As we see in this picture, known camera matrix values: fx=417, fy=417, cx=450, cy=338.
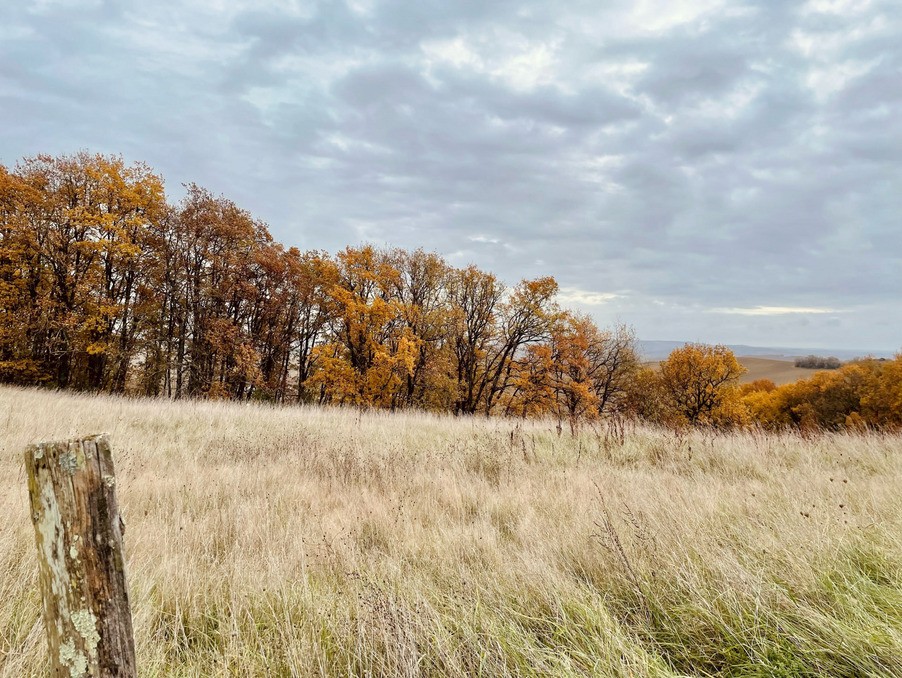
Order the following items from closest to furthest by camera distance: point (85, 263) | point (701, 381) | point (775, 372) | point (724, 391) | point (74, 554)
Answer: point (74, 554) → point (85, 263) → point (724, 391) → point (701, 381) → point (775, 372)

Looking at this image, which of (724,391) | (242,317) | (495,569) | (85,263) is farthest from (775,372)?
(85,263)

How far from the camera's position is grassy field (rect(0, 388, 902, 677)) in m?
2.49

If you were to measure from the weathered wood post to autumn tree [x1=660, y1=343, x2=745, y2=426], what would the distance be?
43150 millimetres

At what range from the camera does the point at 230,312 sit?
24.5 metres

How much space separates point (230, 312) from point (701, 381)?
40.3 m

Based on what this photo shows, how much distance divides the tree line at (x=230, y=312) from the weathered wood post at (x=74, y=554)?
21270mm

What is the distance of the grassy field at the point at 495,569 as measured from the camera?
2.49 m

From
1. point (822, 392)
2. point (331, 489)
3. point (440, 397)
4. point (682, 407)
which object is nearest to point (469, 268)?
point (440, 397)

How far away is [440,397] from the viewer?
101ft

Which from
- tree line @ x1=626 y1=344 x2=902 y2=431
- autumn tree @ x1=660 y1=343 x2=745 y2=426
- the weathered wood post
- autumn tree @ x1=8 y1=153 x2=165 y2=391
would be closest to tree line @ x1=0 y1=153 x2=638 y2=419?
autumn tree @ x1=8 y1=153 x2=165 y2=391

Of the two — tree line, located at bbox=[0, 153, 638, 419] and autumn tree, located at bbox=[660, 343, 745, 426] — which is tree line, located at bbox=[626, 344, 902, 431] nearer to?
autumn tree, located at bbox=[660, 343, 745, 426]

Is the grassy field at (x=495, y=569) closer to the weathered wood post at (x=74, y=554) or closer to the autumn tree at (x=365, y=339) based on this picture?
the weathered wood post at (x=74, y=554)

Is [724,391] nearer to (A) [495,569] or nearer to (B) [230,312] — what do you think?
(B) [230,312]

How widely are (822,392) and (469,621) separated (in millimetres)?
58797
